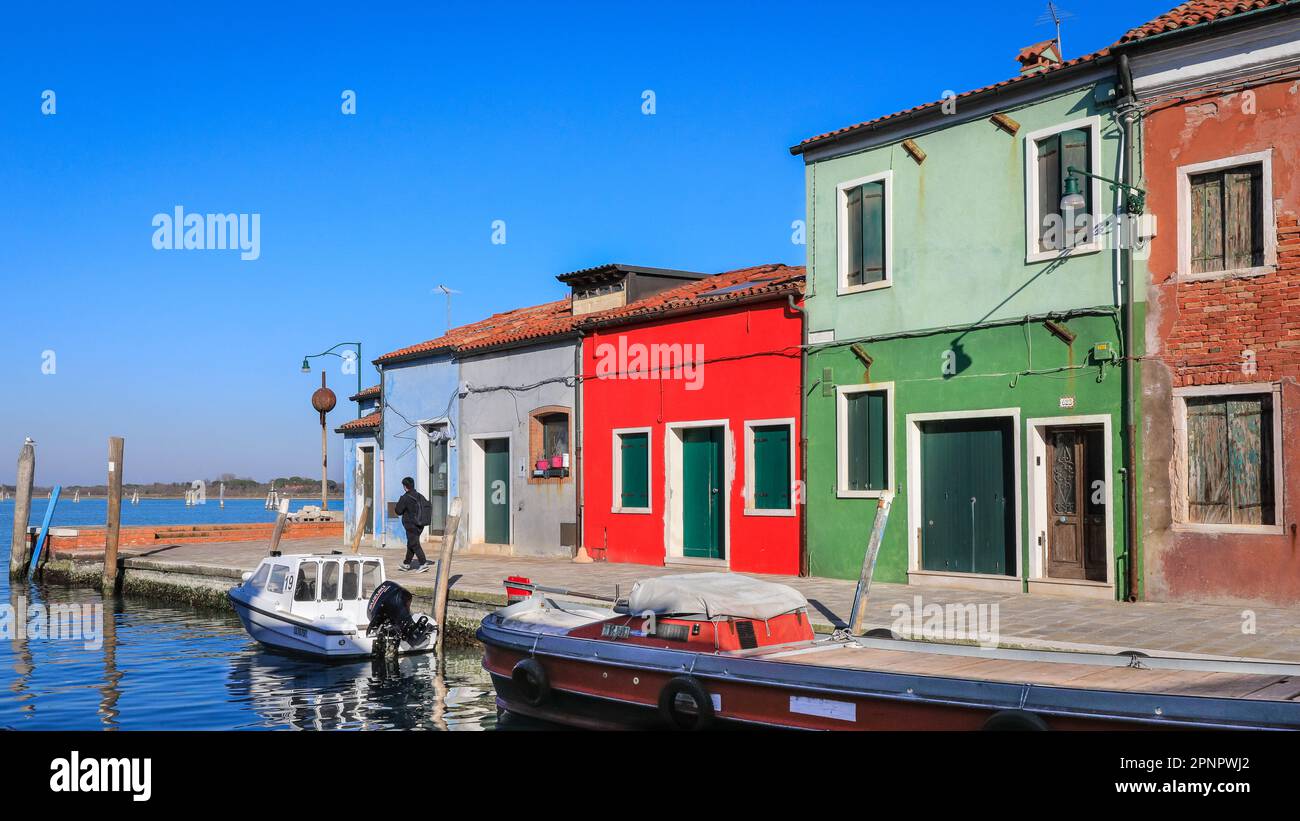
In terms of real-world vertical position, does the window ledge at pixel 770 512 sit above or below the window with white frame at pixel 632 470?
below

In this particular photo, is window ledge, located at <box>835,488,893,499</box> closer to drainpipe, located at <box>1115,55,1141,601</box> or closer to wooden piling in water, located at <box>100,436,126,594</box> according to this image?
drainpipe, located at <box>1115,55,1141,601</box>

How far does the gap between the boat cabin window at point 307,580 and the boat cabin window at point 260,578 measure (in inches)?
35.8

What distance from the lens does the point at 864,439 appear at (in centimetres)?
1741

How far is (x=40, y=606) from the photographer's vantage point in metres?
23.1

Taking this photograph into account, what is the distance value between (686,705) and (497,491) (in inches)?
618

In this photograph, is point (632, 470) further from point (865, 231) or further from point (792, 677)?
point (792, 677)

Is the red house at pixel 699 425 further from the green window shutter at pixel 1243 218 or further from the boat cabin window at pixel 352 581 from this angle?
the green window shutter at pixel 1243 218

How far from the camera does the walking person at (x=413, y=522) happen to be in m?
21.1

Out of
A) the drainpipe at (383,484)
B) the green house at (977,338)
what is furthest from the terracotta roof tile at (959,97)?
the drainpipe at (383,484)

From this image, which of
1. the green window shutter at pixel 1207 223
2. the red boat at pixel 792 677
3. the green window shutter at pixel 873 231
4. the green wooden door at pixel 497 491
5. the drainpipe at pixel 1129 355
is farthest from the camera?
the green wooden door at pixel 497 491

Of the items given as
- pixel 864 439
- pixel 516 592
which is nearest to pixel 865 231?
pixel 864 439

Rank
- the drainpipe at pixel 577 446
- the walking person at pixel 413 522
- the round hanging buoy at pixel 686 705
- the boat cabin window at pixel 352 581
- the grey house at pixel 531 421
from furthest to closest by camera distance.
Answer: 1. the grey house at pixel 531 421
2. the drainpipe at pixel 577 446
3. the walking person at pixel 413 522
4. the boat cabin window at pixel 352 581
5. the round hanging buoy at pixel 686 705

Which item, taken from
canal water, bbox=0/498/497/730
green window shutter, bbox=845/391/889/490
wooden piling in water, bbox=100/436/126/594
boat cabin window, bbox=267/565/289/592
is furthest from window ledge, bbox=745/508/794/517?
wooden piling in water, bbox=100/436/126/594
